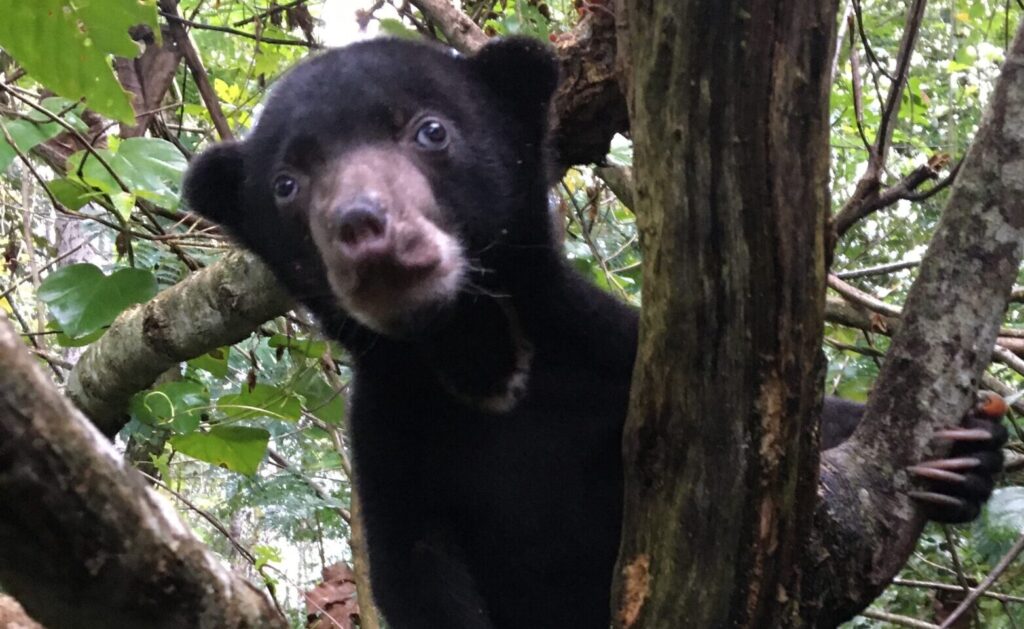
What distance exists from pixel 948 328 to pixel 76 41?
211 centimetres

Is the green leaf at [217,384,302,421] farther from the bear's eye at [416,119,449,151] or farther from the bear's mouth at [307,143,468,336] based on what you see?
the bear's eye at [416,119,449,151]

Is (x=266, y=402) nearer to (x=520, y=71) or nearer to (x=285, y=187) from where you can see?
(x=285, y=187)

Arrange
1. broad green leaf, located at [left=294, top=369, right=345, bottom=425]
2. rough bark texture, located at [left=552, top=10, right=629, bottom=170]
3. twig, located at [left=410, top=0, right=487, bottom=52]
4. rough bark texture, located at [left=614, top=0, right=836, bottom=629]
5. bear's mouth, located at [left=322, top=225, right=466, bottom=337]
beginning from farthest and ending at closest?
broad green leaf, located at [left=294, top=369, right=345, bottom=425]
twig, located at [left=410, top=0, right=487, bottom=52]
rough bark texture, located at [left=552, top=10, right=629, bottom=170]
bear's mouth, located at [left=322, top=225, right=466, bottom=337]
rough bark texture, located at [left=614, top=0, right=836, bottom=629]

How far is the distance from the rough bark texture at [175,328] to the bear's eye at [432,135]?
2.97 ft

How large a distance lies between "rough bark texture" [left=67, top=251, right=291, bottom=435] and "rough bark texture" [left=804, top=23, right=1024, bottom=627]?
197 cm

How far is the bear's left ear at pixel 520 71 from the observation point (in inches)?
114

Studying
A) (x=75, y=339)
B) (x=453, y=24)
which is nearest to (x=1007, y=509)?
(x=453, y=24)

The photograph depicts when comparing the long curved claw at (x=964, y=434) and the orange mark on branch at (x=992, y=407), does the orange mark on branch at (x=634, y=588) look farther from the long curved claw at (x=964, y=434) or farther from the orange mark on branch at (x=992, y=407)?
the orange mark on branch at (x=992, y=407)

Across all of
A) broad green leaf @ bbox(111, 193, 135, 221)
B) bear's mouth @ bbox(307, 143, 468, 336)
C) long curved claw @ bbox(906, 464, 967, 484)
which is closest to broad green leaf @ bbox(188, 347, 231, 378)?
broad green leaf @ bbox(111, 193, 135, 221)

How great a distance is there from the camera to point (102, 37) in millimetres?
2268

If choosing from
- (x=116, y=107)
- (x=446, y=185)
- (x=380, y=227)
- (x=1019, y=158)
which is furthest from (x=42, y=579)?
(x=1019, y=158)

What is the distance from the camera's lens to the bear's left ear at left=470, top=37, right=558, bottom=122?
288 cm

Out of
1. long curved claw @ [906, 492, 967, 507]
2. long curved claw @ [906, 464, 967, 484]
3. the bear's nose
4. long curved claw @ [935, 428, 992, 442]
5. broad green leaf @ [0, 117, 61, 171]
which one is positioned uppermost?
broad green leaf @ [0, 117, 61, 171]

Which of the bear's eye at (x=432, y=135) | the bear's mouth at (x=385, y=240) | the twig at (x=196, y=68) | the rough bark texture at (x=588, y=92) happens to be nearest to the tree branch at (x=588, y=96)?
the rough bark texture at (x=588, y=92)
